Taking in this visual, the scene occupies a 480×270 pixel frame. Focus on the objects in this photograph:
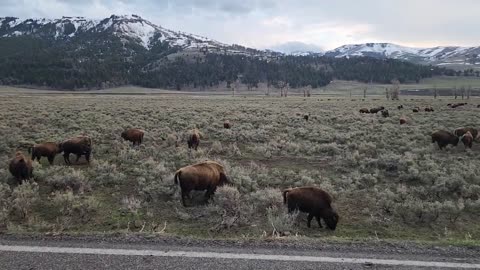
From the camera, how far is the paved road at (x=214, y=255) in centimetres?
611

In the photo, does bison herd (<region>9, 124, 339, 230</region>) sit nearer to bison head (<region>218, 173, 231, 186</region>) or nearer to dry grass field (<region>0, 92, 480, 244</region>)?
bison head (<region>218, 173, 231, 186</region>)

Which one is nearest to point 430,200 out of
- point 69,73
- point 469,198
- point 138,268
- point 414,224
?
point 469,198

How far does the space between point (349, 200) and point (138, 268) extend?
829 centimetres

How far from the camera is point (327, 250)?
6.87 meters

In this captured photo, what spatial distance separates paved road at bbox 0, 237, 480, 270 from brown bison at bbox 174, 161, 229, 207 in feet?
14.6

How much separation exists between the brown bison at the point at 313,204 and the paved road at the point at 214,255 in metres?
3.07

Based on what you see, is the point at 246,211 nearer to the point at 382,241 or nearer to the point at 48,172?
the point at 382,241

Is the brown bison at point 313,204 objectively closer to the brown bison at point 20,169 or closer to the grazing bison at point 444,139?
the brown bison at point 20,169

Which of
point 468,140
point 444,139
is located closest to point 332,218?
point 444,139

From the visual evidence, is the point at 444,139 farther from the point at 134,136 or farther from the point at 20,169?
the point at 20,169

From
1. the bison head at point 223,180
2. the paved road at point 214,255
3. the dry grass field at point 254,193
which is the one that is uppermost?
the paved road at point 214,255

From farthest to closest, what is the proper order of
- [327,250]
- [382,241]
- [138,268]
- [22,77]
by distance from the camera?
[22,77] < [382,241] < [327,250] < [138,268]

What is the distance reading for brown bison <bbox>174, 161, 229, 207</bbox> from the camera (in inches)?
459

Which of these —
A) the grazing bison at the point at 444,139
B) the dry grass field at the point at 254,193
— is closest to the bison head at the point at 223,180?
the dry grass field at the point at 254,193
